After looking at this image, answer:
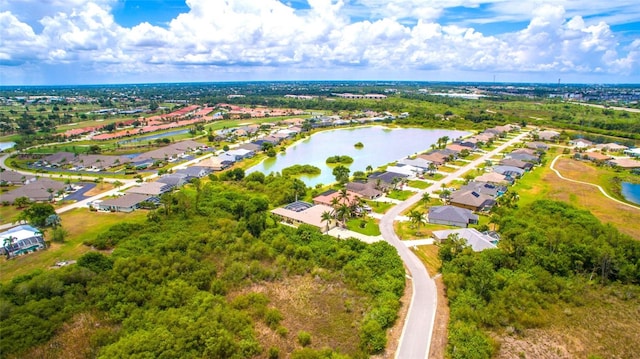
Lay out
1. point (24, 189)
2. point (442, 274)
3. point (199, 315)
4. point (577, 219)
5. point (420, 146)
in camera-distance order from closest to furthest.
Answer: point (199, 315) → point (442, 274) → point (577, 219) → point (24, 189) → point (420, 146)

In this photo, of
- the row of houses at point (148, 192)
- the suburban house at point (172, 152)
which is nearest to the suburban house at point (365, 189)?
the row of houses at point (148, 192)

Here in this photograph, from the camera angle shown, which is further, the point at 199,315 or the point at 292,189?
the point at 292,189

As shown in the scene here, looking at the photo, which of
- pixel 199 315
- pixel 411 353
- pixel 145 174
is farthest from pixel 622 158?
pixel 145 174

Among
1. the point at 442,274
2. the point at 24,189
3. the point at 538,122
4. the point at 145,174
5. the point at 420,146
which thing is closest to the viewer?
the point at 442,274

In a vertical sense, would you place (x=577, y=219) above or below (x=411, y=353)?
above

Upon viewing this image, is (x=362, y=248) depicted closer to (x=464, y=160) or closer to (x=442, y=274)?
(x=442, y=274)

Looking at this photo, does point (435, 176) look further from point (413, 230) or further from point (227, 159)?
point (227, 159)
